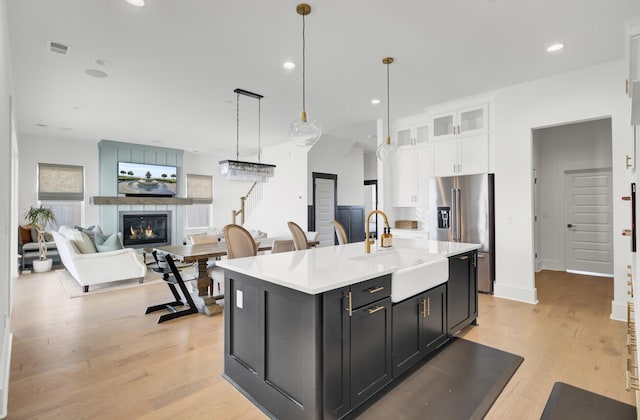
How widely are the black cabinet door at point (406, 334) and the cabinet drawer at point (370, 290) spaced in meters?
0.19

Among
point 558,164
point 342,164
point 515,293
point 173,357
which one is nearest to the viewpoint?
point 173,357

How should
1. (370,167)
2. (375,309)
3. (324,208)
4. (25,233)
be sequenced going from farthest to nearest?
(370,167) → (324,208) → (25,233) → (375,309)

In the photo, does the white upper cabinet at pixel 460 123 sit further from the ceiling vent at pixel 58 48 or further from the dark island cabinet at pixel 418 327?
the ceiling vent at pixel 58 48

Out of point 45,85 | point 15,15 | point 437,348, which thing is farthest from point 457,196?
point 45,85

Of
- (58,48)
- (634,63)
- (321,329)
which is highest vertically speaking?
(58,48)

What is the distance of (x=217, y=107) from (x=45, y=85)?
2.15 metres

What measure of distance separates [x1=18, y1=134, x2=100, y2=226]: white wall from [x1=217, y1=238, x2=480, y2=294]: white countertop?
716 cm

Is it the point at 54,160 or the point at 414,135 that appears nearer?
the point at 414,135

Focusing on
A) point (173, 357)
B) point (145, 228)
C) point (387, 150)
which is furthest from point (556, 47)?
point (145, 228)

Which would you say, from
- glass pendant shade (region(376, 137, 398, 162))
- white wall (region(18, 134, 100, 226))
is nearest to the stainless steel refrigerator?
glass pendant shade (region(376, 137, 398, 162))

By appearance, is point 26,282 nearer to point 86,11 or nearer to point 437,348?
point 86,11

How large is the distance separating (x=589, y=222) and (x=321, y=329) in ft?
21.0

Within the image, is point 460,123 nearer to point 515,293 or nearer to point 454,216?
point 454,216

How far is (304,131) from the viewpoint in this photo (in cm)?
303
